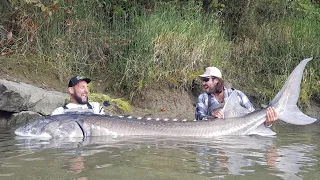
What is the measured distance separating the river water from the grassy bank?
4043 mm

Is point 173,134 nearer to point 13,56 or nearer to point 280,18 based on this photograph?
point 13,56

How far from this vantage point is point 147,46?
10.7 metres

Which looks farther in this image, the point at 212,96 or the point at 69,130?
the point at 212,96

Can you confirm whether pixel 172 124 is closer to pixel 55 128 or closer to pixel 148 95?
pixel 55 128

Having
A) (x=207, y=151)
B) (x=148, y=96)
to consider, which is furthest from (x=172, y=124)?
(x=148, y=96)

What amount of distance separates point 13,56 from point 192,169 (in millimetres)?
7260

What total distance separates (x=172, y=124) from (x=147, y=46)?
13.8 ft

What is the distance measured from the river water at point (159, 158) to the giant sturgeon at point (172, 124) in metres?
0.22

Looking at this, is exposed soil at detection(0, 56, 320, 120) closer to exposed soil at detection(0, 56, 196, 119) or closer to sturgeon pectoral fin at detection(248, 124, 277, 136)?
exposed soil at detection(0, 56, 196, 119)

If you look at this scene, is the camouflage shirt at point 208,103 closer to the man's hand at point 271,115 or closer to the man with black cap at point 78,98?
the man's hand at point 271,115

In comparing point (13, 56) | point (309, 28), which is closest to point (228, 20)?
point (309, 28)

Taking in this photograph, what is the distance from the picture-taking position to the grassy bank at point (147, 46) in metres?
10.5

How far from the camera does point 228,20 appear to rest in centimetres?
1395

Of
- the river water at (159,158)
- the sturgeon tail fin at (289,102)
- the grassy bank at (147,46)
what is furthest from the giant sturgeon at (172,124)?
the grassy bank at (147,46)
